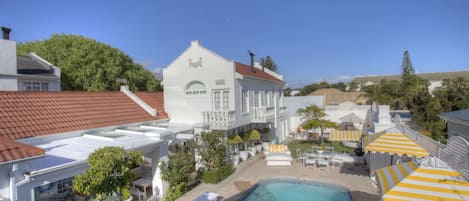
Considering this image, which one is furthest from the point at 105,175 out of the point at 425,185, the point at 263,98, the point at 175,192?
the point at 263,98

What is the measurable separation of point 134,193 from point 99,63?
25.8 metres

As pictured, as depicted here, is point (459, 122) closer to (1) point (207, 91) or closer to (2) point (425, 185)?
(2) point (425, 185)

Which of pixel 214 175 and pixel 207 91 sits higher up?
pixel 207 91

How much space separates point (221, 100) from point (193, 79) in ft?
9.22

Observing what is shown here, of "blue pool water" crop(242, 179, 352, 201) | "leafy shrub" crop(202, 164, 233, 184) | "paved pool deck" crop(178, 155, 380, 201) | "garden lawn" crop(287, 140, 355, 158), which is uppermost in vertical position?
"leafy shrub" crop(202, 164, 233, 184)

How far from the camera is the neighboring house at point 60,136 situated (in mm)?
7574

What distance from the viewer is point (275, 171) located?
17719mm

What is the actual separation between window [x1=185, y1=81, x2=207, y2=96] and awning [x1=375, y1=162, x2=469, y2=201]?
14401mm

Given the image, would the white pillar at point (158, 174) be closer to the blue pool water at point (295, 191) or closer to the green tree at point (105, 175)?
the blue pool water at point (295, 191)

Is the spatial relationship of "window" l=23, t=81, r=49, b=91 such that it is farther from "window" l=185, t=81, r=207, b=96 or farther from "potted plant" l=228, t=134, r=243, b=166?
"potted plant" l=228, t=134, r=243, b=166

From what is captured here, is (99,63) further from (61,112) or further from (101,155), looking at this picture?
(101,155)

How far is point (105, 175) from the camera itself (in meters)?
6.43

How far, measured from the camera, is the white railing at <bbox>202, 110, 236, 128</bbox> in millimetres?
17781

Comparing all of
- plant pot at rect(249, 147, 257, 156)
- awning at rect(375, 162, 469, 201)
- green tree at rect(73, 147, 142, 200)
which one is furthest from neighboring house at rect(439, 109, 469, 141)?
green tree at rect(73, 147, 142, 200)
